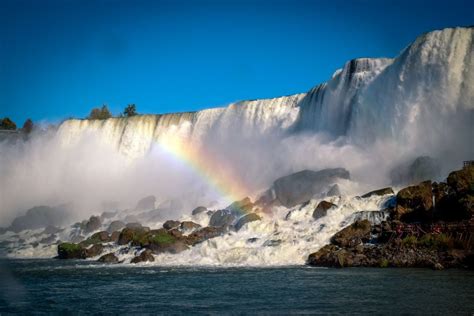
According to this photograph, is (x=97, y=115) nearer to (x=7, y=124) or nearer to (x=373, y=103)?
(x=7, y=124)

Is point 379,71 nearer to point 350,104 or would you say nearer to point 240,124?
point 350,104

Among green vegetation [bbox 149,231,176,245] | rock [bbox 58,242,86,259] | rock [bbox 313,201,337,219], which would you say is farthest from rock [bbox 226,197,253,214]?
rock [bbox 58,242,86,259]

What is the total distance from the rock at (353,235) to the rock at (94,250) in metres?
13.4

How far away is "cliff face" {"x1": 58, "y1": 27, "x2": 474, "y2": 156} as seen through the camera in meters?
27.0

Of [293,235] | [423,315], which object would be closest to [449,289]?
[423,315]

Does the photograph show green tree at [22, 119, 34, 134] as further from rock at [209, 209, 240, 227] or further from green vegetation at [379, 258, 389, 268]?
green vegetation at [379, 258, 389, 268]

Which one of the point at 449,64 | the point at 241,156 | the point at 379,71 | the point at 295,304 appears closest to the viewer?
the point at 295,304

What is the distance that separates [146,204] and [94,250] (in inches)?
550

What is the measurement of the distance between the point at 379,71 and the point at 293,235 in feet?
48.6

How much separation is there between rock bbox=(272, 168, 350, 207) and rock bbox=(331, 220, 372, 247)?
8669mm

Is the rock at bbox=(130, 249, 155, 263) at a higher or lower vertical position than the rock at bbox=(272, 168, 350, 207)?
lower

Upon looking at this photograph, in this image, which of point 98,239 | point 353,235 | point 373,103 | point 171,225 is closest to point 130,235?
point 171,225

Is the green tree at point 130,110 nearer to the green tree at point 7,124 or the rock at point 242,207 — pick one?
the green tree at point 7,124

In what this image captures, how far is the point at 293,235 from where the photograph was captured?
22.3m
